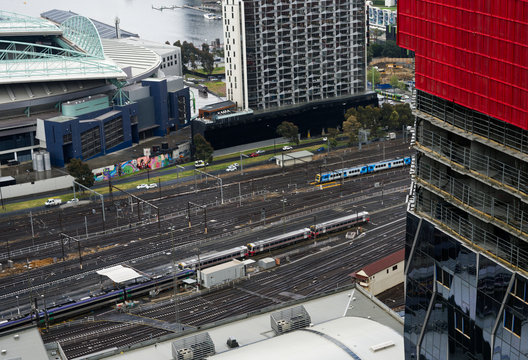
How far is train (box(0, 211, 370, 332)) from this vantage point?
119938 mm

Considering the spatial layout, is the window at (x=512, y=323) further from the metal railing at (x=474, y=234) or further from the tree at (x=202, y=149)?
the tree at (x=202, y=149)

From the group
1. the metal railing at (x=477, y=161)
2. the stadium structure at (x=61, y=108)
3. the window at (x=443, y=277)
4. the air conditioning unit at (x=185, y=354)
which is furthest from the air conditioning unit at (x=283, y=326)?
the stadium structure at (x=61, y=108)

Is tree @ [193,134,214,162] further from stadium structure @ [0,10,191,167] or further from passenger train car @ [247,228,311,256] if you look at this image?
passenger train car @ [247,228,311,256]

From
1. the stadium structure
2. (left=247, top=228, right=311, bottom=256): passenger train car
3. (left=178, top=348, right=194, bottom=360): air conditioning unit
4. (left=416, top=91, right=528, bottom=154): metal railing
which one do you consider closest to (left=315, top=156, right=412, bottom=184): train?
(left=247, top=228, right=311, bottom=256): passenger train car

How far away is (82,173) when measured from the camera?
17125 centimetres

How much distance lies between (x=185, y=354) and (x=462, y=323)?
4654 centimetres

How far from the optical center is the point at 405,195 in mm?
169125

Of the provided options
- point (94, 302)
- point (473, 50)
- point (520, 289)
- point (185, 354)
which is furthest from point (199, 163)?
point (473, 50)

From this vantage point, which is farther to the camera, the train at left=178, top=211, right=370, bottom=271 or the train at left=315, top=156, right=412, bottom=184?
the train at left=315, top=156, right=412, bottom=184

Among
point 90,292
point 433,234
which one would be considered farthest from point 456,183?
point 90,292

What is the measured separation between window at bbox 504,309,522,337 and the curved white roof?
41976 millimetres

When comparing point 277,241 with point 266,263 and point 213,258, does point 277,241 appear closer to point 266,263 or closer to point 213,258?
point 266,263

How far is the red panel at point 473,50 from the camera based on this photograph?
116ft

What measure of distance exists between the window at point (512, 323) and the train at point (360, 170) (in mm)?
136294
